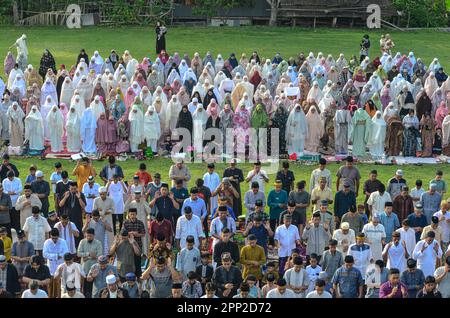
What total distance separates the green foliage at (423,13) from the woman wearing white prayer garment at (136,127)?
28.7m

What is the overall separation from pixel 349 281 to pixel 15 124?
11.8 metres

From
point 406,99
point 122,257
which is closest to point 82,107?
point 406,99

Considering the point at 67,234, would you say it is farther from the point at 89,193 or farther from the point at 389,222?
the point at 389,222

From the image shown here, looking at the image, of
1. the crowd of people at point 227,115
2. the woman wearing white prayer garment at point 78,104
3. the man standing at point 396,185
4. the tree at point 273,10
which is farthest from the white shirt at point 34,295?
the tree at point 273,10

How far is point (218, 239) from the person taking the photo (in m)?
18.2

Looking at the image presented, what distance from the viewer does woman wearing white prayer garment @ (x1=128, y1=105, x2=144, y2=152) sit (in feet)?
85.7

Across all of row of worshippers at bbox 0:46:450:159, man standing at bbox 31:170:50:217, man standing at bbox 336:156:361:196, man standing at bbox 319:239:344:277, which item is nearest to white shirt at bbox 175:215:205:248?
man standing at bbox 319:239:344:277

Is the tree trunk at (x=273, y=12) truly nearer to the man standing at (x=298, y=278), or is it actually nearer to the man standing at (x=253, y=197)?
the man standing at (x=253, y=197)

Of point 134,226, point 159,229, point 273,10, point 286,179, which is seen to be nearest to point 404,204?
point 286,179

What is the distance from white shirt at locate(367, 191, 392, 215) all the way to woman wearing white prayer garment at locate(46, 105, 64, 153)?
357 inches

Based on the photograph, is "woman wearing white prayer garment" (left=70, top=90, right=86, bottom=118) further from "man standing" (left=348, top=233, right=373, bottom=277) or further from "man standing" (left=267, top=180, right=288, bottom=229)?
"man standing" (left=348, top=233, right=373, bottom=277)
